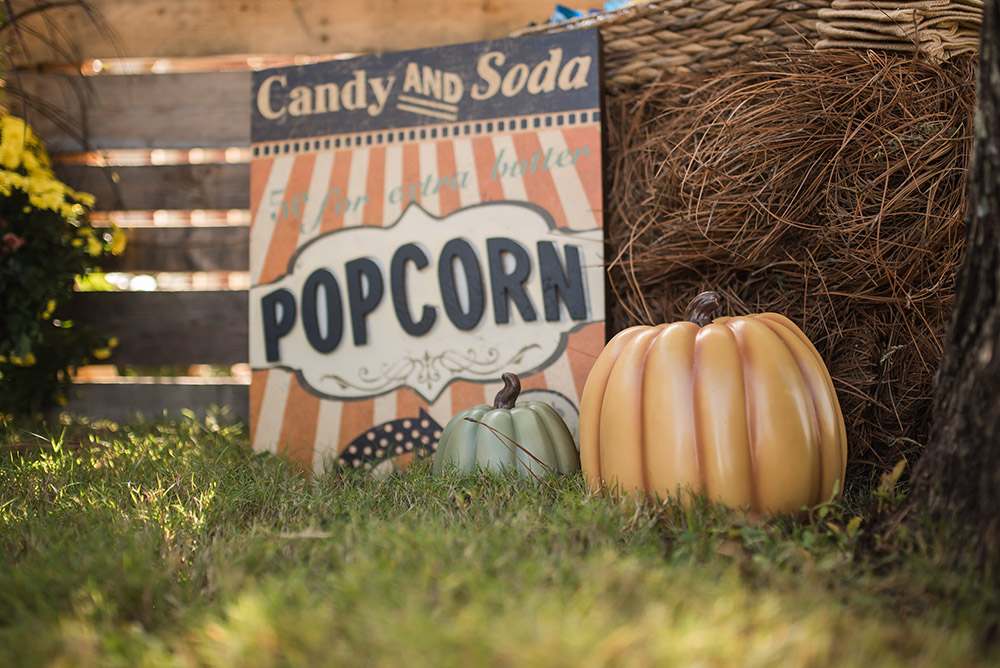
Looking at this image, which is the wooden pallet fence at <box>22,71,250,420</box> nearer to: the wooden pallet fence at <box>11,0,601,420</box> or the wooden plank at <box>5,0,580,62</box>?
the wooden pallet fence at <box>11,0,601,420</box>

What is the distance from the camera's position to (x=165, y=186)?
2.42 metres

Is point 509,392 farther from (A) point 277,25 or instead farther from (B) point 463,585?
(A) point 277,25

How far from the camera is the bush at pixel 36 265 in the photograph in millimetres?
2008

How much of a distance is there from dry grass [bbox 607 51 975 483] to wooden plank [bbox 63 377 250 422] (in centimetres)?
156

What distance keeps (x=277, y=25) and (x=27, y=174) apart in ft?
3.04

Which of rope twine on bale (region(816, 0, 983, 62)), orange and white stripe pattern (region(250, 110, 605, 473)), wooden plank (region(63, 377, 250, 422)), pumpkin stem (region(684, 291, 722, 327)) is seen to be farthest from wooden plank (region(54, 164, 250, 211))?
rope twine on bale (region(816, 0, 983, 62))

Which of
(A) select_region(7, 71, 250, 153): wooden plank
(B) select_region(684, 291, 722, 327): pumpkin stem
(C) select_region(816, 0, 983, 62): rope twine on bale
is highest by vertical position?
(A) select_region(7, 71, 250, 153): wooden plank

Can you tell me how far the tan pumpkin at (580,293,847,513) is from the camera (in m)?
1.13

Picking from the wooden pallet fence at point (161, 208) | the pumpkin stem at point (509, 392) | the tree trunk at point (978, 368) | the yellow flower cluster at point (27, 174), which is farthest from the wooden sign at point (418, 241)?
the tree trunk at point (978, 368)

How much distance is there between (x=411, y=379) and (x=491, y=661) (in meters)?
1.24

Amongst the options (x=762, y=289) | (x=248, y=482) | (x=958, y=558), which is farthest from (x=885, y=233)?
(x=248, y=482)

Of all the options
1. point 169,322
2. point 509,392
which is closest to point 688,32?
point 509,392

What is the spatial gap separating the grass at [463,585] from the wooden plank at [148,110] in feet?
4.99

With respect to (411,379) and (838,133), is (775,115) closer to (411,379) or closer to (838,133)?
(838,133)
